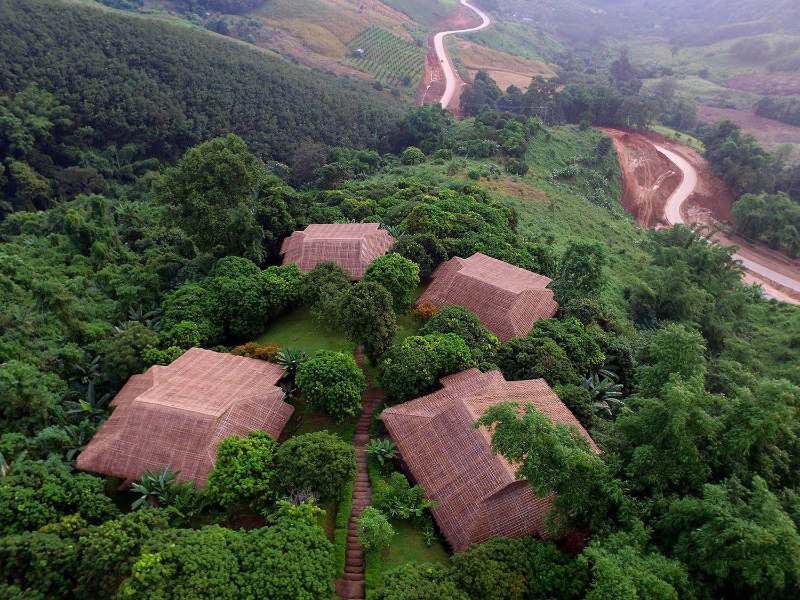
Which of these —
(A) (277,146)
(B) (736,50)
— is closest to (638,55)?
(B) (736,50)

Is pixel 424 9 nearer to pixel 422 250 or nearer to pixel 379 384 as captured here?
pixel 422 250

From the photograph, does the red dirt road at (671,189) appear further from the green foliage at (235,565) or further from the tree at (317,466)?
the green foliage at (235,565)

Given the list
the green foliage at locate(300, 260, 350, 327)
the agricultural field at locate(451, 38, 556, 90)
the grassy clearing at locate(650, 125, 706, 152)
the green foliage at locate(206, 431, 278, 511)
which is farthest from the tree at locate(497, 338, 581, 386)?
the agricultural field at locate(451, 38, 556, 90)

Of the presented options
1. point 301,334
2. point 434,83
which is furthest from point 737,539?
point 434,83

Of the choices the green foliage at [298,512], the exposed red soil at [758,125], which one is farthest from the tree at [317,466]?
the exposed red soil at [758,125]

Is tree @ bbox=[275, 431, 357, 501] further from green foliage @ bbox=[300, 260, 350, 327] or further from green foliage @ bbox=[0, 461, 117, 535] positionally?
green foliage @ bbox=[300, 260, 350, 327]

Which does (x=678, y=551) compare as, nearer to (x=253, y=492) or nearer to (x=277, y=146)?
(x=253, y=492)
